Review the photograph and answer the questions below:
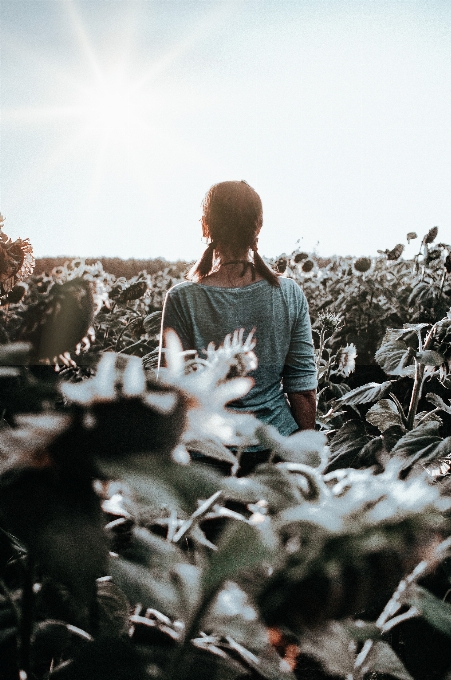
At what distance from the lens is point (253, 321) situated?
1648 millimetres

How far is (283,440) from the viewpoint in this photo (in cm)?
37

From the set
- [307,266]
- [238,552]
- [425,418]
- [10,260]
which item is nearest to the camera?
[238,552]

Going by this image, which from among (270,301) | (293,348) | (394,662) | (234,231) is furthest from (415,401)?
(394,662)

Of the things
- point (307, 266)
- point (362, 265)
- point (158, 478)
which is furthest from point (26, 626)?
point (362, 265)

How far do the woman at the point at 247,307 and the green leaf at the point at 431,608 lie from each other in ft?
3.98

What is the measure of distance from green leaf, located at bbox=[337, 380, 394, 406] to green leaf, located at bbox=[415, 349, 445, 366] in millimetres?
166

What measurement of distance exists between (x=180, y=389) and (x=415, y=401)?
5.77 ft

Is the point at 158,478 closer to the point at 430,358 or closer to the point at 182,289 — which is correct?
the point at 182,289

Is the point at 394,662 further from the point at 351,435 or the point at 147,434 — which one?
the point at 351,435

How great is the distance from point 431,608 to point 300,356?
1425 mm

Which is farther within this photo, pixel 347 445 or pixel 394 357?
pixel 394 357

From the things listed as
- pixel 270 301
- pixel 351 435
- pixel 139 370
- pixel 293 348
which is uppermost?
pixel 139 370

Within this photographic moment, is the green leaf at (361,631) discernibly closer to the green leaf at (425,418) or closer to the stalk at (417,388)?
the green leaf at (425,418)

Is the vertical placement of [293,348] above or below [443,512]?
below
